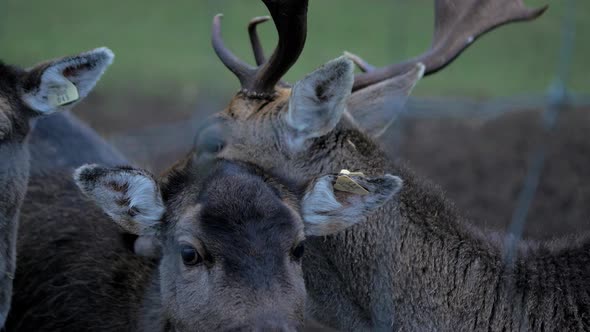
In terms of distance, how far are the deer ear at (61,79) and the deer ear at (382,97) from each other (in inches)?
64.4

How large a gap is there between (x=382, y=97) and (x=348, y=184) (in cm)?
159

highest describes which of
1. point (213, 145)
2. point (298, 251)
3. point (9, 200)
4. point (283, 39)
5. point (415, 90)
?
point (283, 39)

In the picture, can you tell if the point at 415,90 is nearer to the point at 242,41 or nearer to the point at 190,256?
the point at 242,41

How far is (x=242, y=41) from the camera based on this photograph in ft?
49.4

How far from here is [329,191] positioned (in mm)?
4090

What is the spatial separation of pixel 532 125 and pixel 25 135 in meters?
6.96

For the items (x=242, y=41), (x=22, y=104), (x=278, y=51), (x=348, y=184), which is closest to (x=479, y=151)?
(x=278, y=51)

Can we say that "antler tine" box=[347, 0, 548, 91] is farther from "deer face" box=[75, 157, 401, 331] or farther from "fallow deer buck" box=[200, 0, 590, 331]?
"deer face" box=[75, 157, 401, 331]

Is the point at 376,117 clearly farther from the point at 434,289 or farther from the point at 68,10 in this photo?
the point at 68,10

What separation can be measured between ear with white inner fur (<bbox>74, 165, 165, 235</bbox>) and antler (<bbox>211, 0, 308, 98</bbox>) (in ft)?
3.88

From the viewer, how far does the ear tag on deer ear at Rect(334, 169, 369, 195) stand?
3.93 m

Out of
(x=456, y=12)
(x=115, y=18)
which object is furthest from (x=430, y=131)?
(x=115, y=18)

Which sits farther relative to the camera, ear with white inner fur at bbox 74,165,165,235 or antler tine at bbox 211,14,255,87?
antler tine at bbox 211,14,255,87

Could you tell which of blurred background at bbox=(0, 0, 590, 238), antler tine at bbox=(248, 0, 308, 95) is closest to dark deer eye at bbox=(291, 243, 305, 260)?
antler tine at bbox=(248, 0, 308, 95)
